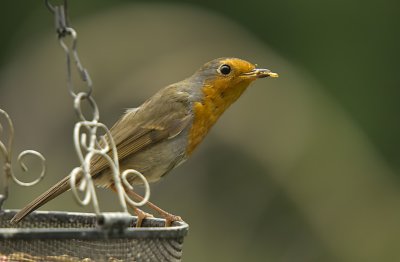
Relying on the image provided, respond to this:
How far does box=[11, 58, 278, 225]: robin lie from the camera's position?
4.36 meters

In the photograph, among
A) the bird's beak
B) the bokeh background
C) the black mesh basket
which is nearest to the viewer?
the black mesh basket


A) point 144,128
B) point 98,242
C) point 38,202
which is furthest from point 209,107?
point 98,242

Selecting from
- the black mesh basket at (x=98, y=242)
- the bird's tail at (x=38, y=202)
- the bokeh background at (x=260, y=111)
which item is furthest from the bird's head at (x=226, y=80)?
the bokeh background at (x=260, y=111)

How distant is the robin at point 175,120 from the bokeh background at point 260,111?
2.71 m

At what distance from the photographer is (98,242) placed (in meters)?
3.01

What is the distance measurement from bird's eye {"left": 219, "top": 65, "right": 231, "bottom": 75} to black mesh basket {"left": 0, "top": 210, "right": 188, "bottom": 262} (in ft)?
5.33

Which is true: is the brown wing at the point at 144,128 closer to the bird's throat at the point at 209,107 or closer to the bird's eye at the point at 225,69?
Answer: the bird's throat at the point at 209,107

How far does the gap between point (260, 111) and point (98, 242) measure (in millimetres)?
5171

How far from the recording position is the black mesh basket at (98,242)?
8.64 feet

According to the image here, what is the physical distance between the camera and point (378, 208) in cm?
768

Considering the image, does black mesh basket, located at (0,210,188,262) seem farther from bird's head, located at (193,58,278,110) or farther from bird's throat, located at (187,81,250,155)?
bird's head, located at (193,58,278,110)

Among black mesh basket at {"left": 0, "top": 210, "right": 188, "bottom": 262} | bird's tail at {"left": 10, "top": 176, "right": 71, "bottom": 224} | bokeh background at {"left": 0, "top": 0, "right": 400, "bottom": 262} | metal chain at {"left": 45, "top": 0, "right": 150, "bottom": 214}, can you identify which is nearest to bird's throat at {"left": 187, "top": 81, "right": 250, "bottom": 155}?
bird's tail at {"left": 10, "top": 176, "right": 71, "bottom": 224}

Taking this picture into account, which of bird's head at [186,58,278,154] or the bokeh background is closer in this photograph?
bird's head at [186,58,278,154]

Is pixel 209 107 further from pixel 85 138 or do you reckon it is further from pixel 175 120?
pixel 85 138
